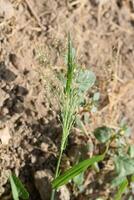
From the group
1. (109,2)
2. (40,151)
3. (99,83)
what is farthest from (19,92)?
(109,2)

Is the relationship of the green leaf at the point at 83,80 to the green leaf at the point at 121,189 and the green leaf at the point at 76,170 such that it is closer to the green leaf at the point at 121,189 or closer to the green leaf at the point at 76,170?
the green leaf at the point at 76,170

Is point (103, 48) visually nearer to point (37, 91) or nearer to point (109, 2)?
point (109, 2)

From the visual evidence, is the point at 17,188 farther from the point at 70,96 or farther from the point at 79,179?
the point at 70,96

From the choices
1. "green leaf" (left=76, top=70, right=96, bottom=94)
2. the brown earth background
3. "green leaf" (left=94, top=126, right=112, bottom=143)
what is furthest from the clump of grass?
"green leaf" (left=94, top=126, right=112, bottom=143)

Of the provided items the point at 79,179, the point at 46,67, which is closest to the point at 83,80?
the point at 46,67

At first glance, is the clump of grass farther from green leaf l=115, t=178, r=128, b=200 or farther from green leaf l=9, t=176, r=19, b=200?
green leaf l=115, t=178, r=128, b=200

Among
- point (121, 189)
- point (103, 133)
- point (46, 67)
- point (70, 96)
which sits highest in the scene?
point (46, 67)
